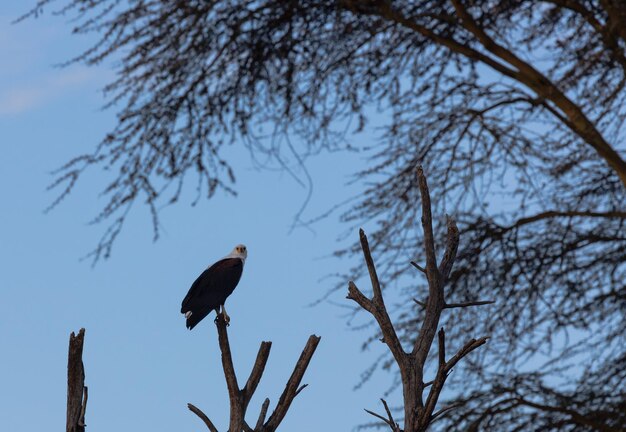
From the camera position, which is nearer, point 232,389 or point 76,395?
point 76,395

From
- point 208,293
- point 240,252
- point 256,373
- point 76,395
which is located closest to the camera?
point 76,395

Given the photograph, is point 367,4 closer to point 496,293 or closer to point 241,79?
point 241,79

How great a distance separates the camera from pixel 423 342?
4.33 metres

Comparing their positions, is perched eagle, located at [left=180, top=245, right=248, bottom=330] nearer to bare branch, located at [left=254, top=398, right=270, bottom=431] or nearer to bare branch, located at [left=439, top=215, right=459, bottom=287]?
bare branch, located at [left=254, top=398, right=270, bottom=431]

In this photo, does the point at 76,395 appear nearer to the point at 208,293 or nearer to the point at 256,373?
the point at 256,373

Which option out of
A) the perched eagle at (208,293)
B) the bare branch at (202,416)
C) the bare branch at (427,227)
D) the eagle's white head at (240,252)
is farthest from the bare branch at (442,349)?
the eagle's white head at (240,252)

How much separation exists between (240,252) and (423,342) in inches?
74.7

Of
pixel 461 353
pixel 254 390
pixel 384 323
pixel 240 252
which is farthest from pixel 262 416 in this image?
pixel 240 252

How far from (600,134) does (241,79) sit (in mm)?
2629

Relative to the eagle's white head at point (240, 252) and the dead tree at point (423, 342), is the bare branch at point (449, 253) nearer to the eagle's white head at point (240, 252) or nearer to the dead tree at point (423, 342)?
the dead tree at point (423, 342)

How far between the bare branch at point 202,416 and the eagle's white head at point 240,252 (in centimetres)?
140

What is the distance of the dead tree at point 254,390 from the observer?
4.48 m

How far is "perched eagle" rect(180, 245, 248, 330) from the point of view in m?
5.09

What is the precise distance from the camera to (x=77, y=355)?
159 inches
